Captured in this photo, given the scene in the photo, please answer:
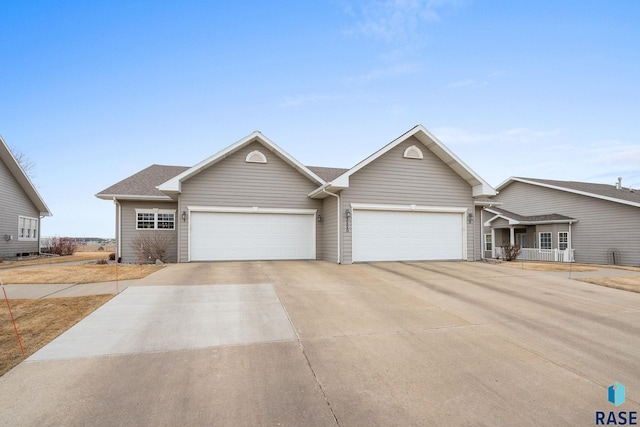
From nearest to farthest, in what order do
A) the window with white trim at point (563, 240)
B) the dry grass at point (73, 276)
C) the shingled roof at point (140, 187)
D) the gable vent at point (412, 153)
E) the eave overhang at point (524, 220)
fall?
the dry grass at point (73, 276)
the gable vent at point (412, 153)
the shingled roof at point (140, 187)
the eave overhang at point (524, 220)
the window with white trim at point (563, 240)

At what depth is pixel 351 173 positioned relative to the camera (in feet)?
44.8

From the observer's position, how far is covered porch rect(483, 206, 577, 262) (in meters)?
22.7

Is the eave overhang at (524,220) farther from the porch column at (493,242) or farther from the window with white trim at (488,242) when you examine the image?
the window with white trim at (488,242)

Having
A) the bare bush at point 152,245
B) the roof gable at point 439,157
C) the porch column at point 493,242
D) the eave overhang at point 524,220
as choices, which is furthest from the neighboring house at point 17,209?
the porch column at point 493,242

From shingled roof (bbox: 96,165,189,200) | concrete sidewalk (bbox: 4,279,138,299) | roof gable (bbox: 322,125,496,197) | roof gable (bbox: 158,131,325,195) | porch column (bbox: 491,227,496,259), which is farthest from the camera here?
porch column (bbox: 491,227,496,259)

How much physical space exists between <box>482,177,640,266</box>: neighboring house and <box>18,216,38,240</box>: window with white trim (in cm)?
2933

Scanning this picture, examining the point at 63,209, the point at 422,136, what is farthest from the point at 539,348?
the point at 63,209

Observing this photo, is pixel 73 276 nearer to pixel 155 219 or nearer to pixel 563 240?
pixel 155 219

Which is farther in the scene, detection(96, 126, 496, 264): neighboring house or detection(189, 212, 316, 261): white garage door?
detection(189, 212, 316, 261): white garage door

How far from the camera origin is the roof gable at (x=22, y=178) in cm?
1914

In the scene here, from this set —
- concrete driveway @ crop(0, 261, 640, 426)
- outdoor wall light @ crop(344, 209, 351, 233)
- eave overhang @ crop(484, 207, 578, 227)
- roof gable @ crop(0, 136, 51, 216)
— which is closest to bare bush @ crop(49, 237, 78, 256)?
roof gable @ crop(0, 136, 51, 216)

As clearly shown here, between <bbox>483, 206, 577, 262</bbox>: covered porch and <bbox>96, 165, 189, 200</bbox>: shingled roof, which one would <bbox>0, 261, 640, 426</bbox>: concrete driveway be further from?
<bbox>483, 206, 577, 262</bbox>: covered porch

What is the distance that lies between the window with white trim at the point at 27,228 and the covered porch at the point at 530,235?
105ft

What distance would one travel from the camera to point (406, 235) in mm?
14844
